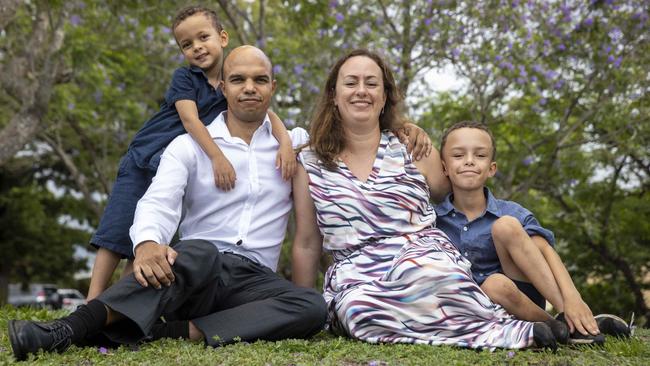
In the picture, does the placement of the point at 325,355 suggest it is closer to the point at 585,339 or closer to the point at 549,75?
the point at 585,339

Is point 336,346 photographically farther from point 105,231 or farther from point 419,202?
point 105,231

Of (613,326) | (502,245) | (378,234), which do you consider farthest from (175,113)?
(613,326)

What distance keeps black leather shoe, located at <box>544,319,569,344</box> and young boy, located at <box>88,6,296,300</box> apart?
1630 mm

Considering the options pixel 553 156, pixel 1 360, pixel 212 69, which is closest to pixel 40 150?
pixel 553 156

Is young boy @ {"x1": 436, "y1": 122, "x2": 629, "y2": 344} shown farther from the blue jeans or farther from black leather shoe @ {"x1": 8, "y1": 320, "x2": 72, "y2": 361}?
black leather shoe @ {"x1": 8, "y1": 320, "x2": 72, "y2": 361}

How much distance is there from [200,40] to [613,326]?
2.87 meters

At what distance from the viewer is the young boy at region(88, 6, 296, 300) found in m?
4.26

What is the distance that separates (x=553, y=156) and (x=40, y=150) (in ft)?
37.7

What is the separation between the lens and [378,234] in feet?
13.4

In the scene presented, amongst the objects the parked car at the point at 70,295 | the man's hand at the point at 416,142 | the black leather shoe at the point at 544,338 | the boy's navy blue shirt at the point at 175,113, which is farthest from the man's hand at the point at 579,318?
the parked car at the point at 70,295

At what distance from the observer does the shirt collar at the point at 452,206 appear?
4301 mm

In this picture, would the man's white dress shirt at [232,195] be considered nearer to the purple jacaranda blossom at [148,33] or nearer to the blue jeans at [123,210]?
the blue jeans at [123,210]

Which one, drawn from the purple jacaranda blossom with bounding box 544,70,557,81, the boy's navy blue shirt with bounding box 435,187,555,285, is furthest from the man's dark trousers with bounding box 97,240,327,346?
the purple jacaranda blossom with bounding box 544,70,557,81

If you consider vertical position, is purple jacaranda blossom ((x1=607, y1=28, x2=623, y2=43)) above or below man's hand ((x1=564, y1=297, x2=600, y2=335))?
above
